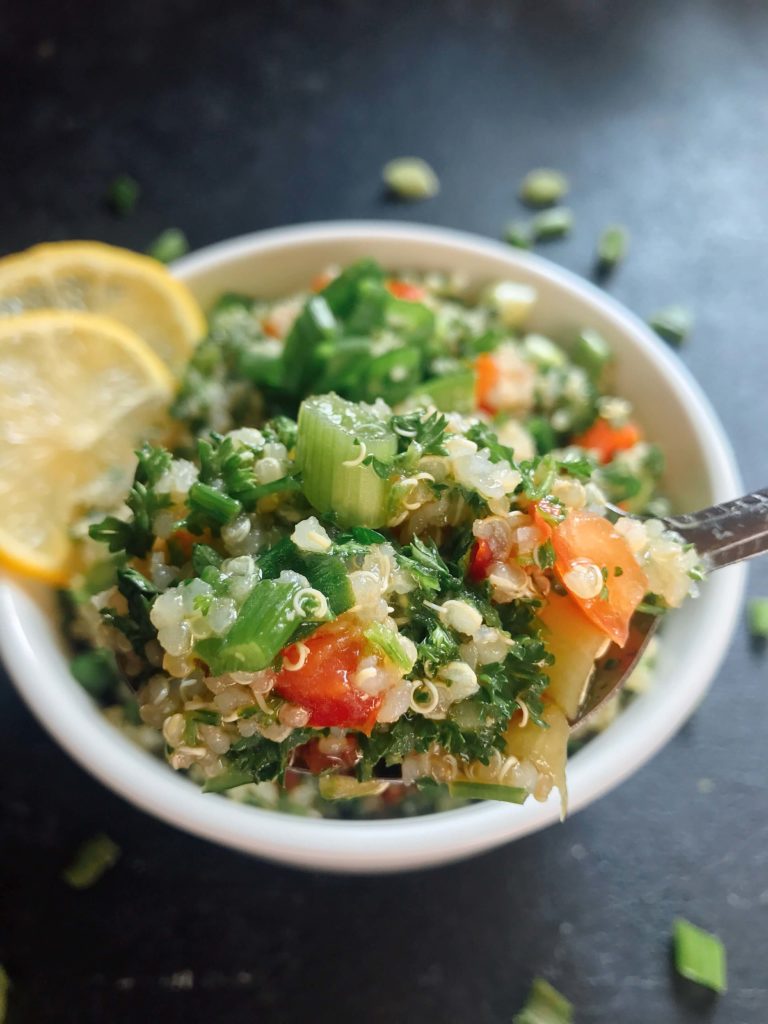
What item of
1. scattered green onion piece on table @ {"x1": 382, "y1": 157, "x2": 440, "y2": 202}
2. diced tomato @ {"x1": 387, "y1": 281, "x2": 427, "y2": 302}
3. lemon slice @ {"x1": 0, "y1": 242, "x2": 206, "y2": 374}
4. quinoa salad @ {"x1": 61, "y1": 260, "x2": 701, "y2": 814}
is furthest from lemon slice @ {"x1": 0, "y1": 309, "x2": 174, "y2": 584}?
scattered green onion piece on table @ {"x1": 382, "y1": 157, "x2": 440, "y2": 202}

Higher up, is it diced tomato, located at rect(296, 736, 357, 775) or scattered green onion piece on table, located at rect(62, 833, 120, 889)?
diced tomato, located at rect(296, 736, 357, 775)

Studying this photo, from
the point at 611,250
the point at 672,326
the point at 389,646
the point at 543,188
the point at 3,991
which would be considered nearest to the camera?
the point at 389,646

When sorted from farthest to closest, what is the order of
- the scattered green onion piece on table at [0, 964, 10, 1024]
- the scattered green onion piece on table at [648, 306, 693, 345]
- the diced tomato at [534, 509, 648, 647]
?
the scattered green onion piece on table at [648, 306, 693, 345], the scattered green onion piece on table at [0, 964, 10, 1024], the diced tomato at [534, 509, 648, 647]

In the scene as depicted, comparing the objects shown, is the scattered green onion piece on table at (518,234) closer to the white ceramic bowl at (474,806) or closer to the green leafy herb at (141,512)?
the white ceramic bowl at (474,806)

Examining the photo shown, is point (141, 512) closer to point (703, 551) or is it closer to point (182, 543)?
point (182, 543)

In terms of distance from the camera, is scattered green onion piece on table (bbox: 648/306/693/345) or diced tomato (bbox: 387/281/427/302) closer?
diced tomato (bbox: 387/281/427/302)

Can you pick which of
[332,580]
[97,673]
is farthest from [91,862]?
[332,580]

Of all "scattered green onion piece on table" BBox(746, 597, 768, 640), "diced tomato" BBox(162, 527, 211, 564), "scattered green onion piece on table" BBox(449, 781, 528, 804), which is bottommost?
"scattered green onion piece on table" BBox(746, 597, 768, 640)

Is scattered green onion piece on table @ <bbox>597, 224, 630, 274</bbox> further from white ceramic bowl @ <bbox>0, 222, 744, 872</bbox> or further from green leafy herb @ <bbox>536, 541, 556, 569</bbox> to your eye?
green leafy herb @ <bbox>536, 541, 556, 569</bbox>
